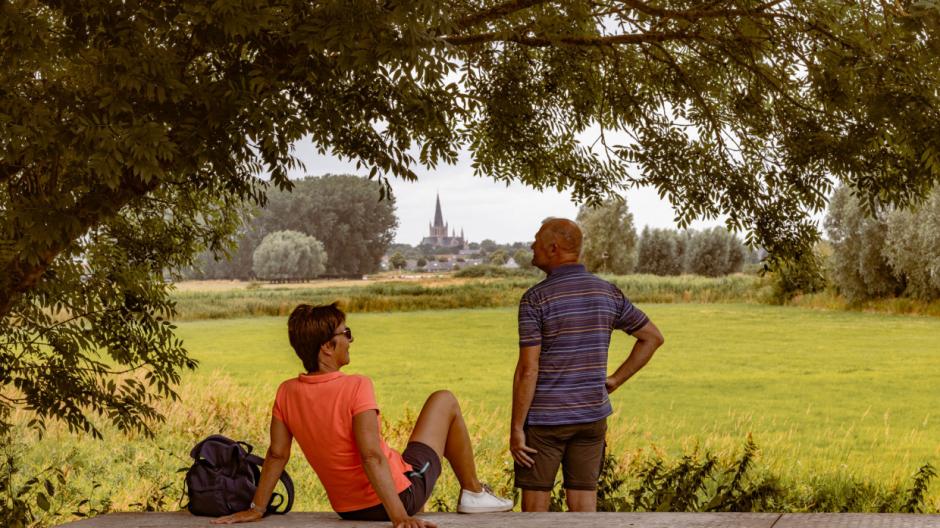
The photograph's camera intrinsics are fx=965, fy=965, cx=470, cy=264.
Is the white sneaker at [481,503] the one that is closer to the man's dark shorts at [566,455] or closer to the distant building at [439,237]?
the man's dark shorts at [566,455]

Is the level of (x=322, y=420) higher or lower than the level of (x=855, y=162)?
lower

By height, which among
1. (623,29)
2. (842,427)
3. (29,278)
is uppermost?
(623,29)

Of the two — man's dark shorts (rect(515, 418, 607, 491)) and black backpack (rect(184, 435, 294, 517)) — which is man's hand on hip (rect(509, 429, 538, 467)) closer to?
man's dark shorts (rect(515, 418, 607, 491))

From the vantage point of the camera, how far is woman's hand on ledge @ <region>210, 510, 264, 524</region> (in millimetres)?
4113

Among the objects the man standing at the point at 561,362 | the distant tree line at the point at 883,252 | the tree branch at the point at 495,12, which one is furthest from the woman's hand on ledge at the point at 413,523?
the distant tree line at the point at 883,252

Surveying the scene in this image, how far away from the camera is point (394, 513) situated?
381cm

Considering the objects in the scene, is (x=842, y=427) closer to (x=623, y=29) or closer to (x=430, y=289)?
(x=623, y=29)

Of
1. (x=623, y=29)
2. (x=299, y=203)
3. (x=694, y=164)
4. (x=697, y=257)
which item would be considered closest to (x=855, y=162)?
(x=694, y=164)

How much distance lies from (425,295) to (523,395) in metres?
33.6

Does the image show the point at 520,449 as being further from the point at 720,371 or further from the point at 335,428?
the point at 720,371

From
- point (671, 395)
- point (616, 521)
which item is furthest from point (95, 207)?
point (671, 395)

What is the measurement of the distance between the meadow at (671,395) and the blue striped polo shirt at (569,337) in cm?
551

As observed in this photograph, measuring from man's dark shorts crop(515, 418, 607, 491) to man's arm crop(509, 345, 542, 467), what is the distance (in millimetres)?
47

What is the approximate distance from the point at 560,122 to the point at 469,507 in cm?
477
